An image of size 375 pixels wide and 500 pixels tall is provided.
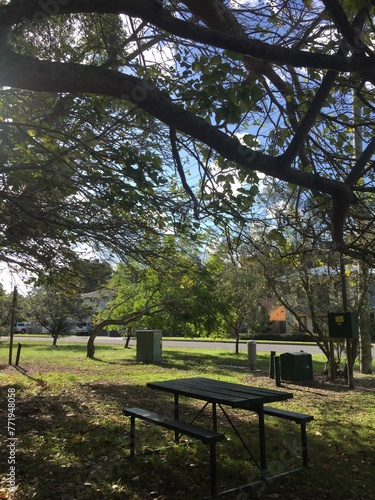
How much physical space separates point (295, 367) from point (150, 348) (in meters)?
7.21

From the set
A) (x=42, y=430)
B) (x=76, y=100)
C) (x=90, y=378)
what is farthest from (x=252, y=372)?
(x=76, y=100)

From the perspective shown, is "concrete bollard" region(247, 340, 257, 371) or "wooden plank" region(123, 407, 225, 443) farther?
"concrete bollard" region(247, 340, 257, 371)

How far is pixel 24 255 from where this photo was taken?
988cm

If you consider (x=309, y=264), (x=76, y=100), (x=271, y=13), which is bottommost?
(x=309, y=264)

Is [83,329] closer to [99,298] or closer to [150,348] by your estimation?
[99,298]

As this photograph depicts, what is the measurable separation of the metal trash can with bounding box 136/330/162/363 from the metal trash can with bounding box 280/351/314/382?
661cm

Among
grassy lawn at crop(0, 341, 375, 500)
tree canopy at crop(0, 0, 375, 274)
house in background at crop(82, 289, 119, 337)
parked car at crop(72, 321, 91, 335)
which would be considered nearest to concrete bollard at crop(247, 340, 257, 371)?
grassy lawn at crop(0, 341, 375, 500)

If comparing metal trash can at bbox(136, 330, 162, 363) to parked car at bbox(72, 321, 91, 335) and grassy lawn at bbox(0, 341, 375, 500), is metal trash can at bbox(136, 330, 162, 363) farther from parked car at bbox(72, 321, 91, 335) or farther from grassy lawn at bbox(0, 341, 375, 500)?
parked car at bbox(72, 321, 91, 335)

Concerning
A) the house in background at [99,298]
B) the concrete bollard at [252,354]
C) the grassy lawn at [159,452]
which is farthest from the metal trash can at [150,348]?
the grassy lawn at [159,452]

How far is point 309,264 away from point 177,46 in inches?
279

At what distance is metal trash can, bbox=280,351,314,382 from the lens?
11.4 m

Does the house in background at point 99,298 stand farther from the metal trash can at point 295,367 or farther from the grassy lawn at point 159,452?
the grassy lawn at point 159,452

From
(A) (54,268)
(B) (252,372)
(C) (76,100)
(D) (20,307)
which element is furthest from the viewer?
(D) (20,307)

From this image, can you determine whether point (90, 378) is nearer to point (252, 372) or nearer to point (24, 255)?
point (24, 255)
